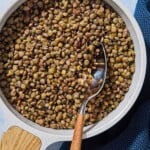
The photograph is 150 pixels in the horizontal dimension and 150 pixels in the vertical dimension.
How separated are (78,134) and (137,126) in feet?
0.48

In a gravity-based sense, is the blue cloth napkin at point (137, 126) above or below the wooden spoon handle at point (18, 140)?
below

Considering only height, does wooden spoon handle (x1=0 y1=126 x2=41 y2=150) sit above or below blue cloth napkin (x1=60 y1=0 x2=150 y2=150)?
above

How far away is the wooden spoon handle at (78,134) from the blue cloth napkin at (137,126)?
0.37 feet

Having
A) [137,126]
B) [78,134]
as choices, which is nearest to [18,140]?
[78,134]

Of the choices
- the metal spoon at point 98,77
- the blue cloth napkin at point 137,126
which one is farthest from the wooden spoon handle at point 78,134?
the blue cloth napkin at point 137,126

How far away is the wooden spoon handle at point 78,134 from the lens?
841mm

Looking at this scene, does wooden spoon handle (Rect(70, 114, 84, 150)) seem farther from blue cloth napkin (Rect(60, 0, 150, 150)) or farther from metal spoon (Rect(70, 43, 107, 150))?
blue cloth napkin (Rect(60, 0, 150, 150))

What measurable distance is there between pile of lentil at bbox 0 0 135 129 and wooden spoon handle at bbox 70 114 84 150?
0.05 m

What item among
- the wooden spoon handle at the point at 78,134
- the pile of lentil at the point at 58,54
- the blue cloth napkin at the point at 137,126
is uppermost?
the pile of lentil at the point at 58,54

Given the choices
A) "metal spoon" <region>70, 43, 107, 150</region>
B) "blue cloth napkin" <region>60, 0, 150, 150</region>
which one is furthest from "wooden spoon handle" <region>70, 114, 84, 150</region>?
"blue cloth napkin" <region>60, 0, 150, 150</region>

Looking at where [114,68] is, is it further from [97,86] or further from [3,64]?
[3,64]

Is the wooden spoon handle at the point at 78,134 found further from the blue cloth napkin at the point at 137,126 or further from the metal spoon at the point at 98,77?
the blue cloth napkin at the point at 137,126

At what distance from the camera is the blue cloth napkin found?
0.93 metres

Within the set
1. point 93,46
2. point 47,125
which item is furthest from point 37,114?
point 93,46
